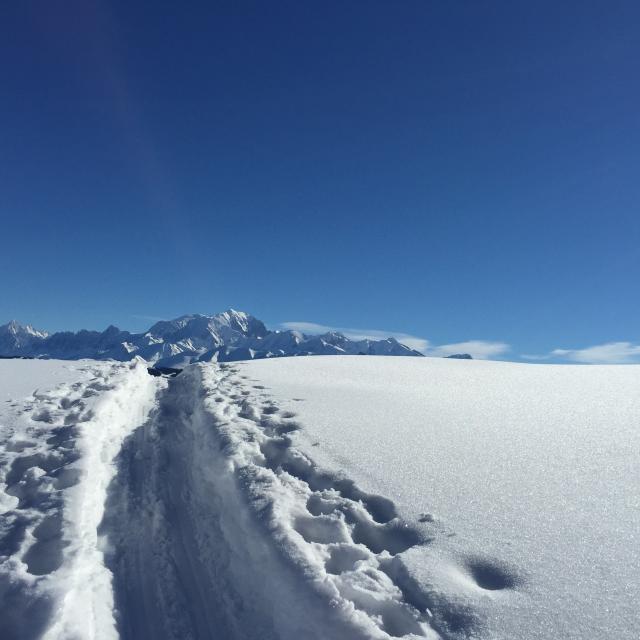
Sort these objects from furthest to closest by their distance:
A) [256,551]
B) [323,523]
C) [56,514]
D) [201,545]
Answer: [201,545]
[56,514]
[323,523]
[256,551]

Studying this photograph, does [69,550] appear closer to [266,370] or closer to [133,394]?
[133,394]

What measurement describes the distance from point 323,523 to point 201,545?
177 cm

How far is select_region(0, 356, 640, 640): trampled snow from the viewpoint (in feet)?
13.7

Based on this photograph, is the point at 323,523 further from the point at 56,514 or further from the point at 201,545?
the point at 56,514

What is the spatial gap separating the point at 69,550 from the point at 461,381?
45.6 feet

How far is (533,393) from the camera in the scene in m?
14.0

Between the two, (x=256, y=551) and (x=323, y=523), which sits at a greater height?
(x=323, y=523)

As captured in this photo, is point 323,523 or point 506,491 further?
point 506,491

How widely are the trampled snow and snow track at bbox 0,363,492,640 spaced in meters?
0.02

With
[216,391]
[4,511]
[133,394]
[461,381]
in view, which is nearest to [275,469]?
[4,511]

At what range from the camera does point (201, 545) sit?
6301 mm

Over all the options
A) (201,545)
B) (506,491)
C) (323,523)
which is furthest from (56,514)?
(506,491)

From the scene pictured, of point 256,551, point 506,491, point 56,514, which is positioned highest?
point 506,491

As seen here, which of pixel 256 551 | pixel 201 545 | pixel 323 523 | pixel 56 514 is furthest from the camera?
pixel 201 545
